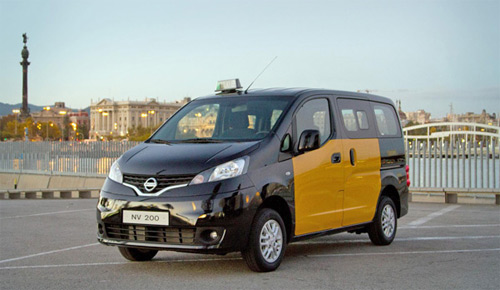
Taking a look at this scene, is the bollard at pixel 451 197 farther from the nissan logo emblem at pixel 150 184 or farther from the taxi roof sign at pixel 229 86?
the nissan logo emblem at pixel 150 184

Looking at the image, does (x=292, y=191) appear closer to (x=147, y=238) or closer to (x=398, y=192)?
(x=147, y=238)

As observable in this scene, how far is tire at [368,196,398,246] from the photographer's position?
9156 mm

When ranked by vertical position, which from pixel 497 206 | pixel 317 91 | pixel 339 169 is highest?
pixel 317 91

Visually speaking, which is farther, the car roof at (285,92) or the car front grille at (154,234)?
the car roof at (285,92)

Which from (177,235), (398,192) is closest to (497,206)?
(398,192)

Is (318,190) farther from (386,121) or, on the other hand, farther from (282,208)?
(386,121)

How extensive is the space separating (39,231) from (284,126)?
552cm

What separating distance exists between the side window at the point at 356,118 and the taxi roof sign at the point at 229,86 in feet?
4.09

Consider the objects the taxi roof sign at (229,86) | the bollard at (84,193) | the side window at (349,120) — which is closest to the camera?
the taxi roof sign at (229,86)

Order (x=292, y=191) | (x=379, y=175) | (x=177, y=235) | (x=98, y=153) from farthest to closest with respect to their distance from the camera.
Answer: (x=98, y=153) → (x=379, y=175) → (x=292, y=191) → (x=177, y=235)

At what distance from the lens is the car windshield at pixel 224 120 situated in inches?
292

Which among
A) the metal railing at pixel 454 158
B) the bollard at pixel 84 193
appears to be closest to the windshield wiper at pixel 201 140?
the metal railing at pixel 454 158

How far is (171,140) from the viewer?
774 centimetres

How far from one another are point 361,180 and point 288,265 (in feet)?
5.65
